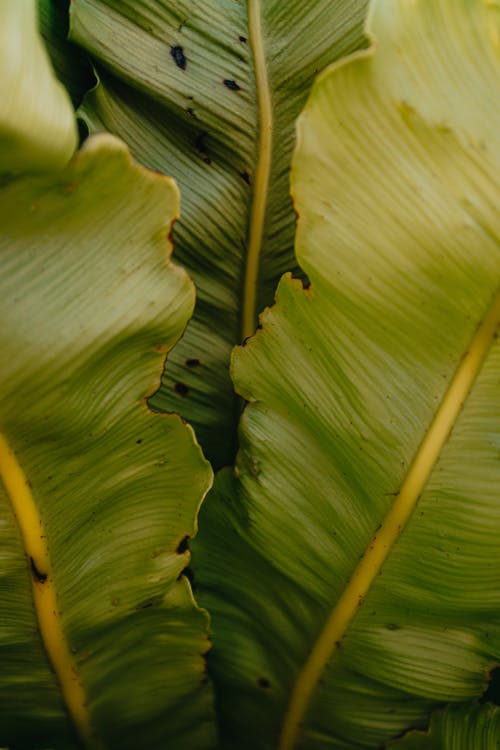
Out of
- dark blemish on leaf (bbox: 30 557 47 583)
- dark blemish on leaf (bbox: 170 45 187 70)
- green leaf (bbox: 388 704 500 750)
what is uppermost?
dark blemish on leaf (bbox: 170 45 187 70)

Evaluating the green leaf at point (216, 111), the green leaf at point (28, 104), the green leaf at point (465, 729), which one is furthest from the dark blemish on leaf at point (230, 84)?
the green leaf at point (465, 729)

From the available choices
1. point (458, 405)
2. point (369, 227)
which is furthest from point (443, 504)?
point (369, 227)

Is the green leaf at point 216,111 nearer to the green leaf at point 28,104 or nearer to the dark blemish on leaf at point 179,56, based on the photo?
the dark blemish on leaf at point 179,56

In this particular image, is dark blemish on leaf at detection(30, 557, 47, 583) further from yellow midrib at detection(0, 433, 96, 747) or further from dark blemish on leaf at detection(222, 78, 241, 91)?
dark blemish on leaf at detection(222, 78, 241, 91)

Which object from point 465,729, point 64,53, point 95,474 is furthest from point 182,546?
point 64,53

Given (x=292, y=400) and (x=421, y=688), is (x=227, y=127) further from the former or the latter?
(x=421, y=688)

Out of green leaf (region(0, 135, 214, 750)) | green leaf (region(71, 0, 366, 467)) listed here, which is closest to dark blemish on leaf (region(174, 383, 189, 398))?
green leaf (region(71, 0, 366, 467))

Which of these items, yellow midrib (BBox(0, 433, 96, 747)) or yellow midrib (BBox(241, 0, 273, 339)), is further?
yellow midrib (BBox(241, 0, 273, 339))

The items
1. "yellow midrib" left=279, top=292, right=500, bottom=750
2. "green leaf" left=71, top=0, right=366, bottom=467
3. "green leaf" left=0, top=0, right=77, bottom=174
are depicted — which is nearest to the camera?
"green leaf" left=0, top=0, right=77, bottom=174

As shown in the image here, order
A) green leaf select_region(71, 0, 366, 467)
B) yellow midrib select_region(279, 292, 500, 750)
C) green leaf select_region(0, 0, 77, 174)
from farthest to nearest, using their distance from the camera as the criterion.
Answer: green leaf select_region(71, 0, 366, 467) < yellow midrib select_region(279, 292, 500, 750) < green leaf select_region(0, 0, 77, 174)
